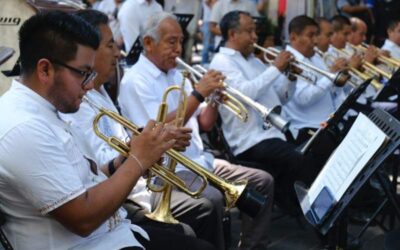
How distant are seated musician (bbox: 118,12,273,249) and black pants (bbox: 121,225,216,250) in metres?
1.06

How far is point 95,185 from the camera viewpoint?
2416 mm

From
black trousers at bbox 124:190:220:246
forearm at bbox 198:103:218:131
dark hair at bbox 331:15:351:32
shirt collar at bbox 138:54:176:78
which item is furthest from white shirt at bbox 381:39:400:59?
black trousers at bbox 124:190:220:246

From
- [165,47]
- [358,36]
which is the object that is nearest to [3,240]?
[165,47]

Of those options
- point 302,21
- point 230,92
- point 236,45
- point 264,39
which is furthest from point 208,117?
point 264,39

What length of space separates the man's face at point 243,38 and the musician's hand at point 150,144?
2655mm

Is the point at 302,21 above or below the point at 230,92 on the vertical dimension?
above

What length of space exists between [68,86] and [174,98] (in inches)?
73.3

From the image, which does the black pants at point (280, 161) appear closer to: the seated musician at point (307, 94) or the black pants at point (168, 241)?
the seated musician at point (307, 94)

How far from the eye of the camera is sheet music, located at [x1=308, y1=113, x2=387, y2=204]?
261cm

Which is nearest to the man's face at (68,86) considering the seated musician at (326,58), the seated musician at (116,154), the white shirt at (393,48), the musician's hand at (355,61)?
the seated musician at (116,154)

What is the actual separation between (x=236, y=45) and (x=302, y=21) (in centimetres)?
107

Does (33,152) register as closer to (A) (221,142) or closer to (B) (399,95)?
(A) (221,142)

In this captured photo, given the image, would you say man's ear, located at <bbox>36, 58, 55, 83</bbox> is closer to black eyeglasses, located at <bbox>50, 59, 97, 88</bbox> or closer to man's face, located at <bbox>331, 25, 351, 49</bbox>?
black eyeglasses, located at <bbox>50, 59, 97, 88</bbox>

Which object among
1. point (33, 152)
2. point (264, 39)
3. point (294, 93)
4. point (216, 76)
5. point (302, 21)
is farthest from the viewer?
point (264, 39)
